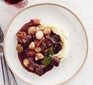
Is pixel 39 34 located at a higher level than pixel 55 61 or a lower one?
higher

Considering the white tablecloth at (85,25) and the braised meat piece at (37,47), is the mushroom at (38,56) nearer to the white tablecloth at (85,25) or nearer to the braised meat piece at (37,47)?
the braised meat piece at (37,47)

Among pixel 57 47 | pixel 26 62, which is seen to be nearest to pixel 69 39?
pixel 57 47

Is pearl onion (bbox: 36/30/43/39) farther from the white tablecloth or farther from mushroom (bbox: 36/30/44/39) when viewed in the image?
the white tablecloth

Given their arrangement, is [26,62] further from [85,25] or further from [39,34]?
[85,25]

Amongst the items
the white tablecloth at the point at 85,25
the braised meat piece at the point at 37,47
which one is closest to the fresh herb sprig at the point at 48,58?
the braised meat piece at the point at 37,47

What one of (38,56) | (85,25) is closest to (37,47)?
(38,56)

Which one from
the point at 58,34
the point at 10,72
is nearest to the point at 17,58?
the point at 10,72

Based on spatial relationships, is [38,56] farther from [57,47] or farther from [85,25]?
[85,25]

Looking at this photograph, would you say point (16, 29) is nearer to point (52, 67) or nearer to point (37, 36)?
point (37, 36)

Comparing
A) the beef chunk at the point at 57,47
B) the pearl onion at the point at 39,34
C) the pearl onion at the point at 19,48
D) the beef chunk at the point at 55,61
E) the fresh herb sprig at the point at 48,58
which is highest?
the pearl onion at the point at 39,34
